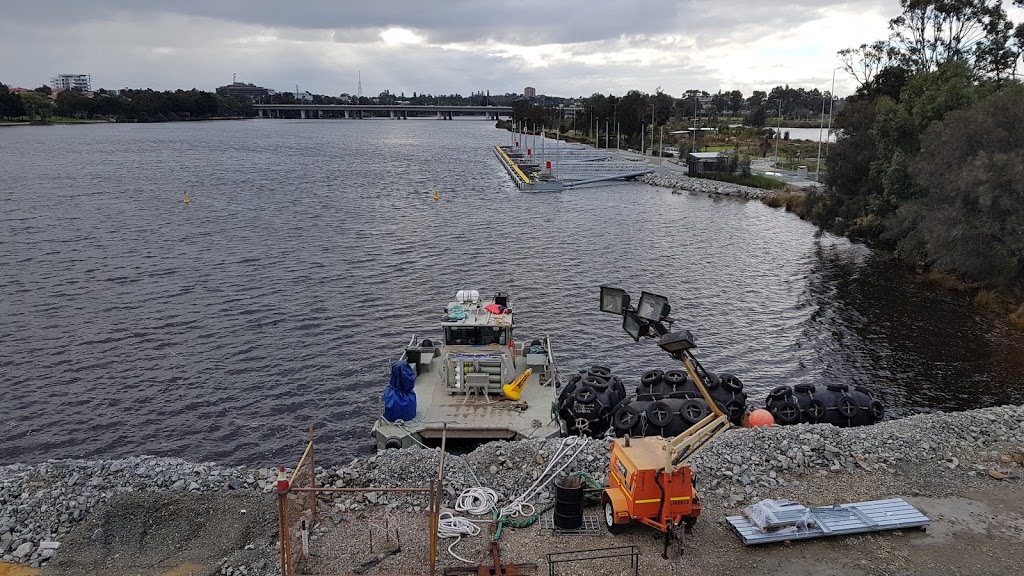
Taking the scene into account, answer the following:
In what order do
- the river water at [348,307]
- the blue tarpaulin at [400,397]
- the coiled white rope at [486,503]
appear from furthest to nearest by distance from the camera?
the river water at [348,307] < the blue tarpaulin at [400,397] < the coiled white rope at [486,503]

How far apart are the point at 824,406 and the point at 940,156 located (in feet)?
69.2

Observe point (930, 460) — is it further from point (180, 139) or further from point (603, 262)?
point (180, 139)

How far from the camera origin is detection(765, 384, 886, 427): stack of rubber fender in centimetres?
2334

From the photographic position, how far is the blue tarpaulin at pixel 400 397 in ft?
68.9

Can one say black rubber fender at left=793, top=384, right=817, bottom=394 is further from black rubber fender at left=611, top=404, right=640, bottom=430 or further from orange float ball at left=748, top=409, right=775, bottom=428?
black rubber fender at left=611, top=404, right=640, bottom=430

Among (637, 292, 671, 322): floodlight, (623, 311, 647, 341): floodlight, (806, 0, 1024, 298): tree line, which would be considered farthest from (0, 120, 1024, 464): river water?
(637, 292, 671, 322): floodlight

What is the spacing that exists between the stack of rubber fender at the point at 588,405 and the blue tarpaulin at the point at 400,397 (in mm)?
4636

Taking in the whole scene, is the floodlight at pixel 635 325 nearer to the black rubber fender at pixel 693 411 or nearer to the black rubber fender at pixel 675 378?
the black rubber fender at pixel 693 411

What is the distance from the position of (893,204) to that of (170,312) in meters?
43.7

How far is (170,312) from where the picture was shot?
36.8 meters

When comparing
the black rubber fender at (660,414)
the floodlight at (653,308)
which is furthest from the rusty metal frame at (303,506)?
the black rubber fender at (660,414)

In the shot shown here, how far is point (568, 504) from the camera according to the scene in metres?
14.8

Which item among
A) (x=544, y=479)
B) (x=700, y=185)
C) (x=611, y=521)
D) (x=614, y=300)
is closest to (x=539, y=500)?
(x=544, y=479)

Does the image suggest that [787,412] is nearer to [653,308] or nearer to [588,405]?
[588,405]
